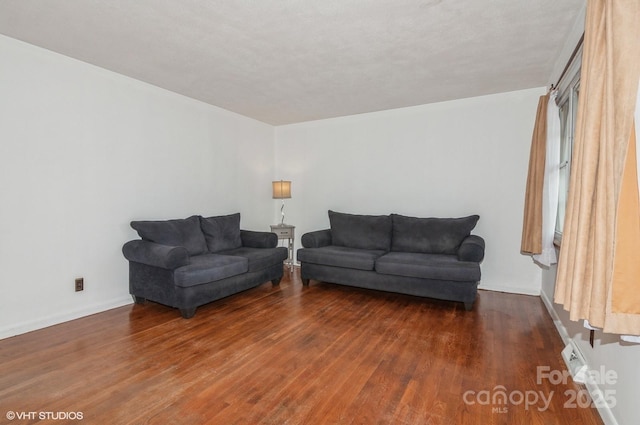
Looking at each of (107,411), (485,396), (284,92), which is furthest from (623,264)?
(284,92)

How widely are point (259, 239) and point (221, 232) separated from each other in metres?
0.50

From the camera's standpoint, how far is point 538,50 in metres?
2.77

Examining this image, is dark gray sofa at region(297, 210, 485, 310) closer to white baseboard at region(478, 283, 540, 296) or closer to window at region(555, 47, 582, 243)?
white baseboard at region(478, 283, 540, 296)

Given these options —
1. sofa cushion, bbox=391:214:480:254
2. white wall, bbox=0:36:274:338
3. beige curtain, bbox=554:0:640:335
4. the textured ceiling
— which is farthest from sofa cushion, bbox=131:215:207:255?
beige curtain, bbox=554:0:640:335

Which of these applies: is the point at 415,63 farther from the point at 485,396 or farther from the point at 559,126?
the point at 485,396

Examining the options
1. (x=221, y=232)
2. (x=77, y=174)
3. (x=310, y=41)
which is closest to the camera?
(x=310, y=41)

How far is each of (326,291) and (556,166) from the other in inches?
107

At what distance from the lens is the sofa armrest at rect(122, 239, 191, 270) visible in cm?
302

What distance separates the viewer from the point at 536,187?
312 cm

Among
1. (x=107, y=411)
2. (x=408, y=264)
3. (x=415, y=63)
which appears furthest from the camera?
(x=408, y=264)

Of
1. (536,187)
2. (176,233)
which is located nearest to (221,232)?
(176,233)

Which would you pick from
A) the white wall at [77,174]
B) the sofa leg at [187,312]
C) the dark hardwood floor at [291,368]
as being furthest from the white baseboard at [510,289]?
the white wall at [77,174]

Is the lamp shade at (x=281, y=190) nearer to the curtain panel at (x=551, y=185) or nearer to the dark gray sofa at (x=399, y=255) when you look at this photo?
the dark gray sofa at (x=399, y=255)

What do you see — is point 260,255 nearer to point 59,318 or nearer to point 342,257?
point 342,257
